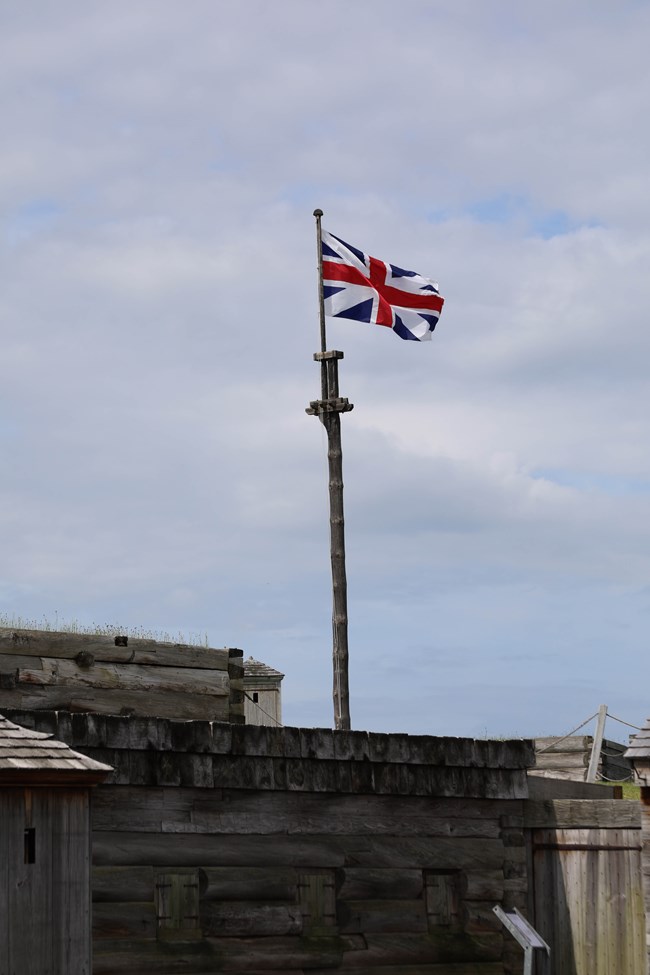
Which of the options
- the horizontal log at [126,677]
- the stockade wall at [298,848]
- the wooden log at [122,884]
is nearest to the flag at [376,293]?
the horizontal log at [126,677]

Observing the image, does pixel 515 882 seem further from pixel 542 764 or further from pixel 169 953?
pixel 542 764

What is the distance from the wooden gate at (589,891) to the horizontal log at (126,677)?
3.71 meters

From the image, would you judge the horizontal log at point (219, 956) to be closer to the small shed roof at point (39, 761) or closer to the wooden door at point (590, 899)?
the small shed roof at point (39, 761)

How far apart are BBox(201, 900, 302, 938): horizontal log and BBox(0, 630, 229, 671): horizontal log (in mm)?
2998

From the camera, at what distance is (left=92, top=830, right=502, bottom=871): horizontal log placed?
495 inches

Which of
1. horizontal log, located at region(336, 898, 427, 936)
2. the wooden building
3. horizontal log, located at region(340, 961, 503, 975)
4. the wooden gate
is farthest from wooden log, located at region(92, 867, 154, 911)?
the wooden building

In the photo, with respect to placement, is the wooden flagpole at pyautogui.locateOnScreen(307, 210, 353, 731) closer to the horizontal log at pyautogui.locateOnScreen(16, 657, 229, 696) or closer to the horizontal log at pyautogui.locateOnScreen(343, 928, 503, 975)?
the horizontal log at pyautogui.locateOnScreen(16, 657, 229, 696)


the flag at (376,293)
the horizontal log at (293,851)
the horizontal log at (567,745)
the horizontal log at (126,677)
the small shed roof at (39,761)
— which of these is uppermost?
the flag at (376,293)

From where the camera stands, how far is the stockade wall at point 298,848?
492 inches

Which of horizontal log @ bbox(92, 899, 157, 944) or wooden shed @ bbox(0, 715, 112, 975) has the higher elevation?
wooden shed @ bbox(0, 715, 112, 975)

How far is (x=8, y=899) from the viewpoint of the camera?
384 inches

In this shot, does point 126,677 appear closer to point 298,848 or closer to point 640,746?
point 298,848

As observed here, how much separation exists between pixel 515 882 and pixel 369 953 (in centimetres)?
205

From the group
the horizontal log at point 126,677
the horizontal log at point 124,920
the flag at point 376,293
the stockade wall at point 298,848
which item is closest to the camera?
the horizontal log at point 124,920
